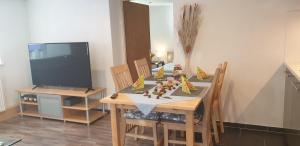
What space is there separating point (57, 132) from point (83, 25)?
72.7 inches

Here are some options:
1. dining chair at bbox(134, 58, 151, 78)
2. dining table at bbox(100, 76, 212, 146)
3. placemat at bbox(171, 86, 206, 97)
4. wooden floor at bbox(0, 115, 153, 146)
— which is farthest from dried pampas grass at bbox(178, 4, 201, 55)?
wooden floor at bbox(0, 115, 153, 146)

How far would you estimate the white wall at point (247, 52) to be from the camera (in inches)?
118

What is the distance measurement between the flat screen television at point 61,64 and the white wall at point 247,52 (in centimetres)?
172

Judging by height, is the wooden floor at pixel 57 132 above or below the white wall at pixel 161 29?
below

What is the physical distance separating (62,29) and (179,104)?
311 centimetres

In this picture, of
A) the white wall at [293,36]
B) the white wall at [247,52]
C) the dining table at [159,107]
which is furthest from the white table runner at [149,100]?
the white wall at [293,36]

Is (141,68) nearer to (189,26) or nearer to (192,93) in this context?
(189,26)

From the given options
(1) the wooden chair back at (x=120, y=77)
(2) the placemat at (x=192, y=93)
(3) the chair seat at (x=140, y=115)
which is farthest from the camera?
(1) the wooden chair back at (x=120, y=77)

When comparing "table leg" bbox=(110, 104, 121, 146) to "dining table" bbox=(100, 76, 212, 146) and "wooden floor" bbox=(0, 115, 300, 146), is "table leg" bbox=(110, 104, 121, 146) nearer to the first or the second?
"dining table" bbox=(100, 76, 212, 146)

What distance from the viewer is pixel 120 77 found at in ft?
9.46

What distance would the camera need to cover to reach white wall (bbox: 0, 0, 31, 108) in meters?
4.11

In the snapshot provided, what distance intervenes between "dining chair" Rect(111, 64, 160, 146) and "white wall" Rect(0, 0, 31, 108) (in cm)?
249

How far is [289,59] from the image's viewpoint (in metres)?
2.95

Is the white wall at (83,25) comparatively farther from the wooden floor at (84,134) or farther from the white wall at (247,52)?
the white wall at (247,52)
